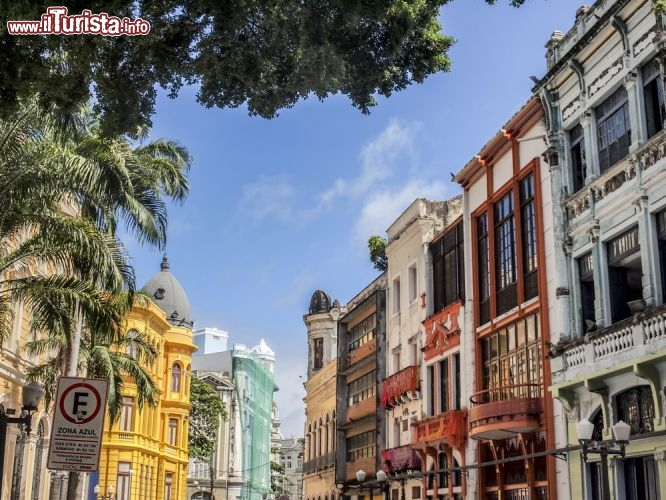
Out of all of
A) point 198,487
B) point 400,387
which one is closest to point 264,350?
point 198,487

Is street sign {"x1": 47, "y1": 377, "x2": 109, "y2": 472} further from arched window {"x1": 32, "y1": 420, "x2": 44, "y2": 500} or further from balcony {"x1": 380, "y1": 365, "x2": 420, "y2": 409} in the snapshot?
balcony {"x1": 380, "y1": 365, "x2": 420, "y2": 409}

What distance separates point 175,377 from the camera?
62781 mm

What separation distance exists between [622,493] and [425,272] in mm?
14852

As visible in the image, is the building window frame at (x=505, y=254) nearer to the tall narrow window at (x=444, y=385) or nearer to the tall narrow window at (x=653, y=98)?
the tall narrow window at (x=444, y=385)

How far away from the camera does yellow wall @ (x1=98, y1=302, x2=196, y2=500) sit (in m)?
53.0

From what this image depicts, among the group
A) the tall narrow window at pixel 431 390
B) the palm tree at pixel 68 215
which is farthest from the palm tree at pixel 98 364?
the tall narrow window at pixel 431 390

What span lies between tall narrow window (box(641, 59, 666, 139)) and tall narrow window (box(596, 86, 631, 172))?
78 centimetres

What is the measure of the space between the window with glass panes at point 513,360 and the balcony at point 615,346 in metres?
2.05

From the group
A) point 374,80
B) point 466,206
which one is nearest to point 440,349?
point 466,206

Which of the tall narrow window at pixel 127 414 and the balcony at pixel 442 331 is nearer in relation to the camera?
the balcony at pixel 442 331

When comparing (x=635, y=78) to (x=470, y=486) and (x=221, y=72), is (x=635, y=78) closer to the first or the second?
(x=221, y=72)

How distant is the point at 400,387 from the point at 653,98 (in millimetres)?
17368

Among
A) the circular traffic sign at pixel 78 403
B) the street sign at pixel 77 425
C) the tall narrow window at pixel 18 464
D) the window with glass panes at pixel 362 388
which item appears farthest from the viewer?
the window with glass panes at pixel 362 388

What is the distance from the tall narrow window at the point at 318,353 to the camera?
2291 inches
